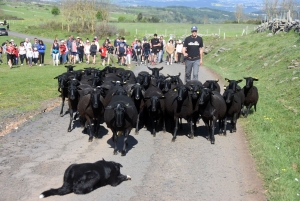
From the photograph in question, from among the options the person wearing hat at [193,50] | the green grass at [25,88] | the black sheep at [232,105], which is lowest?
the green grass at [25,88]

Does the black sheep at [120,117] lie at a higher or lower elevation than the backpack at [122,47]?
higher

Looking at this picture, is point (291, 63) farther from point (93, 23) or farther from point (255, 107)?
point (93, 23)

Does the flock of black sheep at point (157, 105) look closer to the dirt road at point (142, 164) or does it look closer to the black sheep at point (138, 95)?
the black sheep at point (138, 95)

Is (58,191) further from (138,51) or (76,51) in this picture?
(138,51)

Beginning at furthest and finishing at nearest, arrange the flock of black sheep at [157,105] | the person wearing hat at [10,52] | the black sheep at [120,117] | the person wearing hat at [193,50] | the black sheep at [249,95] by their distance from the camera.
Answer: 1. the person wearing hat at [10,52]
2. the person wearing hat at [193,50]
3. the black sheep at [249,95]
4. the flock of black sheep at [157,105]
5. the black sheep at [120,117]

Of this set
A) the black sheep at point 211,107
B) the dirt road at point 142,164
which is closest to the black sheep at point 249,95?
the dirt road at point 142,164

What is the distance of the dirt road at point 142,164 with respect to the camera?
7.70 metres

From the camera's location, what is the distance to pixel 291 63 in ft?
71.4

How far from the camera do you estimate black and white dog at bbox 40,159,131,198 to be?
755cm

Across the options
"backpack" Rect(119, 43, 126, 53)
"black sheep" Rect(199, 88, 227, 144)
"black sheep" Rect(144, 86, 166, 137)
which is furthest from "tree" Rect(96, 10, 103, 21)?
"black sheep" Rect(199, 88, 227, 144)

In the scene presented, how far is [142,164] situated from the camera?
9.30m

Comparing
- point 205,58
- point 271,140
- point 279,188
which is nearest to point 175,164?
point 279,188

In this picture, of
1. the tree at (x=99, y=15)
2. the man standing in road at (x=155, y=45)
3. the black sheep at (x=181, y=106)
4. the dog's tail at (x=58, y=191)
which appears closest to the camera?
the dog's tail at (x=58, y=191)

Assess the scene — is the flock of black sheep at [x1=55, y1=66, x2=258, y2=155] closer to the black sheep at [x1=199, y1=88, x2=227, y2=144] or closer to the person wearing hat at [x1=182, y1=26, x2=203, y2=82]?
the black sheep at [x1=199, y1=88, x2=227, y2=144]
